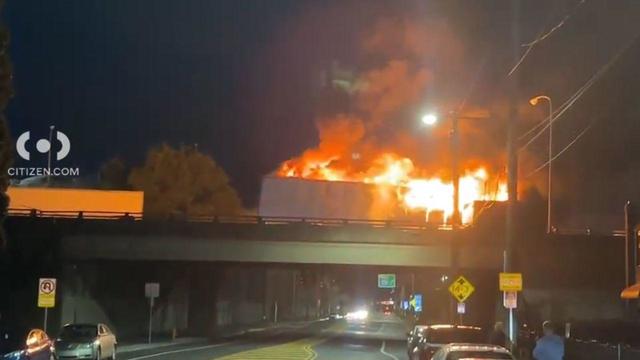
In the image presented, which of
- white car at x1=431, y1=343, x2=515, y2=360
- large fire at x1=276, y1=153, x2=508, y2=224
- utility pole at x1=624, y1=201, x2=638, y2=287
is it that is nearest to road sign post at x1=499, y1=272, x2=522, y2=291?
white car at x1=431, y1=343, x2=515, y2=360

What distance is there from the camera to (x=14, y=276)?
51.0 m

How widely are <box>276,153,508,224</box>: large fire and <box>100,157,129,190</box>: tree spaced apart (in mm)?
17204

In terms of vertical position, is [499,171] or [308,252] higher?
[499,171]

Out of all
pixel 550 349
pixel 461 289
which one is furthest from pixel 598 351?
pixel 461 289

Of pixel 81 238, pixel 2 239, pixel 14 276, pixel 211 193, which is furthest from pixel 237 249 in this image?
pixel 211 193

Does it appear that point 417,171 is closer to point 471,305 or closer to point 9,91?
point 471,305

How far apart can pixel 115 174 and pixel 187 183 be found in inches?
463

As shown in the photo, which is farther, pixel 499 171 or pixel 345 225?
pixel 499 171


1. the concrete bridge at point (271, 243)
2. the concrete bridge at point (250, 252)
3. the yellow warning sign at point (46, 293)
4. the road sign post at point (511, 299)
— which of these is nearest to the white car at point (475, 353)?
the road sign post at point (511, 299)

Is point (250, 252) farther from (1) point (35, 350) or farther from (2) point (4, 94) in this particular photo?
(1) point (35, 350)

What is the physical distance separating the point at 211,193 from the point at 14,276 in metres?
38.7

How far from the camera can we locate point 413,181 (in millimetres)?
76812

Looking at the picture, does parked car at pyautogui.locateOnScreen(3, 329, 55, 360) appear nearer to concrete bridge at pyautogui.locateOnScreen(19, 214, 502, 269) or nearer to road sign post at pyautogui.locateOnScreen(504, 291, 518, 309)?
road sign post at pyautogui.locateOnScreen(504, 291, 518, 309)

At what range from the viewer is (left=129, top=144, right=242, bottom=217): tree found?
3457 inches
